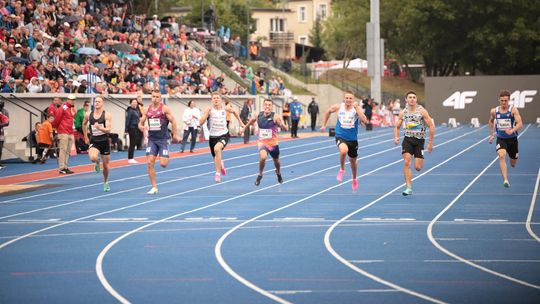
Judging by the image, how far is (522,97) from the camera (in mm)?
70375

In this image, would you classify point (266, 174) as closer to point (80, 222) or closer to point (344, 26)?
point (80, 222)

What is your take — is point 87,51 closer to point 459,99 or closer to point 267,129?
point 267,129

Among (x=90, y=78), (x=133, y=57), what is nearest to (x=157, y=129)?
(x=90, y=78)

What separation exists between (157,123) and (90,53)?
16689mm

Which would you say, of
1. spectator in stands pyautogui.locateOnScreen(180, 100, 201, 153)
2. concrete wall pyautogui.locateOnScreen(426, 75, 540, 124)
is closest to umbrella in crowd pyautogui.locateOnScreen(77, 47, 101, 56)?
spectator in stands pyautogui.locateOnScreen(180, 100, 201, 153)

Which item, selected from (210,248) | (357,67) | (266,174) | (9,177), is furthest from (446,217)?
(357,67)

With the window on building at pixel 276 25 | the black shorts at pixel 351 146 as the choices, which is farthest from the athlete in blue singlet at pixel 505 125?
the window on building at pixel 276 25

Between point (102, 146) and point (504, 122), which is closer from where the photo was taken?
point (504, 122)

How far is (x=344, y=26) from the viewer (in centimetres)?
9588

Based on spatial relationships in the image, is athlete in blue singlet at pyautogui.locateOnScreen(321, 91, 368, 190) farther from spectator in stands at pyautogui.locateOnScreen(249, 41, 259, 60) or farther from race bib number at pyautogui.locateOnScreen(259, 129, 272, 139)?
spectator in stands at pyautogui.locateOnScreen(249, 41, 259, 60)

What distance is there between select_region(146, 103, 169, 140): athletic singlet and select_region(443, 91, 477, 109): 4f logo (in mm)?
51657

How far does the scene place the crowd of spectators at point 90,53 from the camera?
110 feet

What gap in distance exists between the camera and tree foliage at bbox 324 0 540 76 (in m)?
79.4

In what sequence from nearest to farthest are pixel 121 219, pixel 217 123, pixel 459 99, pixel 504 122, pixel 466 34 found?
pixel 121 219 < pixel 504 122 < pixel 217 123 < pixel 459 99 < pixel 466 34
